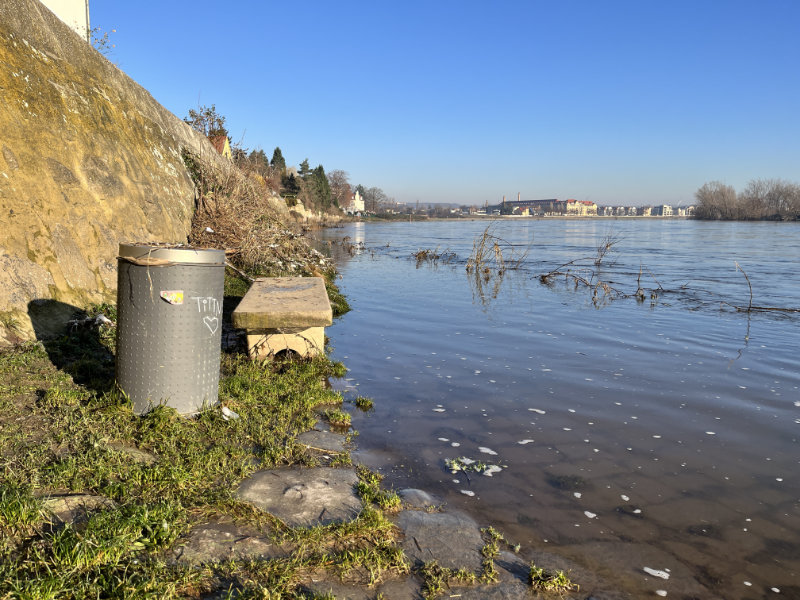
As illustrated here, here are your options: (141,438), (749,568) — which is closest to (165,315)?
(141,438)

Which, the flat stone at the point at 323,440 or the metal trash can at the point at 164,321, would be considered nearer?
the metal trash can at the point at 164,321

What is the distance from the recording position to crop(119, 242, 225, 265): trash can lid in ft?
12.5

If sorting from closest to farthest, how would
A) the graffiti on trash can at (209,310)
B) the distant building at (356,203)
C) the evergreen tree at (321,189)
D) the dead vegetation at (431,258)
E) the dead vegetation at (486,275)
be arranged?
the graffiti on trash can at (209,310) < the dead vegetation at (486,275) < the dead vegetation at (431,258) < the evergreen tree at (321,189) < the distant building at (356,203)

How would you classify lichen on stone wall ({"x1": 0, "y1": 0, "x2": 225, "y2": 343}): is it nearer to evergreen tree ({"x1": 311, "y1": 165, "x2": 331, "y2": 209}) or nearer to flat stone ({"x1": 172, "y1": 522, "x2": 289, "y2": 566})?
flat stone ({"x1": 172, "y1": 522, "x2": 289, "y2": 566})

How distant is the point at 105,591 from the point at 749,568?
3.37 m

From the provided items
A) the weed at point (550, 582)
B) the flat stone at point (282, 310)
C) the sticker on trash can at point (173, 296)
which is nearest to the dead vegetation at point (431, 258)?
the flat stone at point (282, 310)

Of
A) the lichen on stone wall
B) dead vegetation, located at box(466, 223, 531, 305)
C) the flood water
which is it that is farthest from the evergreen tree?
the flood water

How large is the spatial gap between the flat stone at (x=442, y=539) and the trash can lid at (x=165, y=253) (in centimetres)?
233

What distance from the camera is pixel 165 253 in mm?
3844

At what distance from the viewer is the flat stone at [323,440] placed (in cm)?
418

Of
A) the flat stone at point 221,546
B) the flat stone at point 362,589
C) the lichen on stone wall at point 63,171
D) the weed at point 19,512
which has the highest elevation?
the lichen on stone wall at point 63,171

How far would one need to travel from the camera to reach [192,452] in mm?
3553

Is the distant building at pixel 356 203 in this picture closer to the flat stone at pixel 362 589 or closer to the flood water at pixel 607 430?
the flood water at pixel 607 430

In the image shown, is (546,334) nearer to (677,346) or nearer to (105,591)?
(677,346)
